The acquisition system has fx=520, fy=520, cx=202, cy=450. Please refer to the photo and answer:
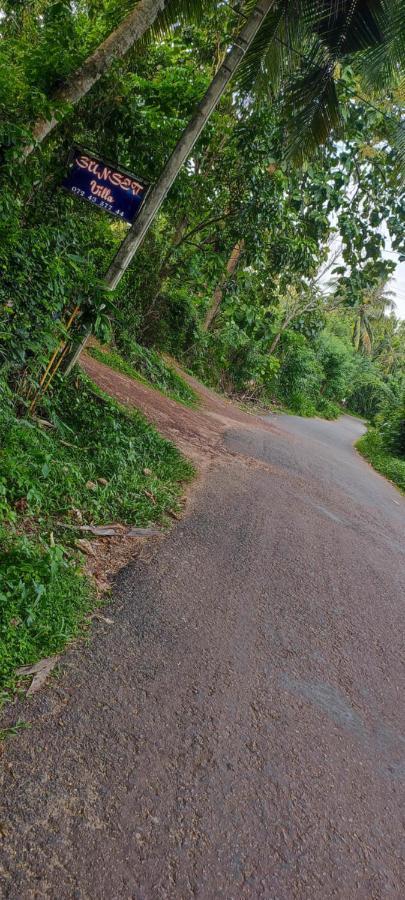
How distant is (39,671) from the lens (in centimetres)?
244

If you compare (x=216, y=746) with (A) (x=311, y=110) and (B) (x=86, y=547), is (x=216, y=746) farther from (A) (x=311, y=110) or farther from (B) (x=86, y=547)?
(A) (x=311, y=110)

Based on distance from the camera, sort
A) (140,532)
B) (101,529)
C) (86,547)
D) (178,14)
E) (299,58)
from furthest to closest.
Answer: (299,58), (178,14), (140,532), (101,529), (86,547)

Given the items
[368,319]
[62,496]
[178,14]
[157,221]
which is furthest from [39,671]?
[368,319]

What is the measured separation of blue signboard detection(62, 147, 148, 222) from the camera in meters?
5.16

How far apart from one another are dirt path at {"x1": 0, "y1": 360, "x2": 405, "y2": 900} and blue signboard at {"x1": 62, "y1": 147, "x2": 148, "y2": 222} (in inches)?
130

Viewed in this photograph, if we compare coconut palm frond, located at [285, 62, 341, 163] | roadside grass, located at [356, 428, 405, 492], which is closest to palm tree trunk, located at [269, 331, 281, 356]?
roadside grass, located at [356, 428, 405, 492]

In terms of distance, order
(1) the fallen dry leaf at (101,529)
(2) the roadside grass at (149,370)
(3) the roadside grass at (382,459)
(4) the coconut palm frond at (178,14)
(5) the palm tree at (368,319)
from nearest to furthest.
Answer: (1) the fallen dry leaf at (101,529)
(4) the coconut palm frond at (178,14)
(2) the roadside grass at (149,370)
(3) the roadside grass at (382,459)
(5) the palm tree at (368,319)

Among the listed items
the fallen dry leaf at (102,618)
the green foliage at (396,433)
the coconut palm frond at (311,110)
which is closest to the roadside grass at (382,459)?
the green foliage at (396,433)

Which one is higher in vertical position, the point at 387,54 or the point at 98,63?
the point at 387,54

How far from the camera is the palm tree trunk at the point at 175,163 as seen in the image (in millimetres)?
5645

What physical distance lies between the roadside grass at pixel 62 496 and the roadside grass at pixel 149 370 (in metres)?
3.90

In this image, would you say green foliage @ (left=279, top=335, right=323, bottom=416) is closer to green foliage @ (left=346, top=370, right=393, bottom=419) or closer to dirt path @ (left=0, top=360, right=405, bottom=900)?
green foliage @ (left=346, top=370, right=393, bottom=419)

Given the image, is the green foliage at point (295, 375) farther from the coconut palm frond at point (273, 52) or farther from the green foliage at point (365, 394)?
the coconut palm frond at point (273, 52)

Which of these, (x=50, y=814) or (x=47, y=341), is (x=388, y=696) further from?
(x=47, y=341)
